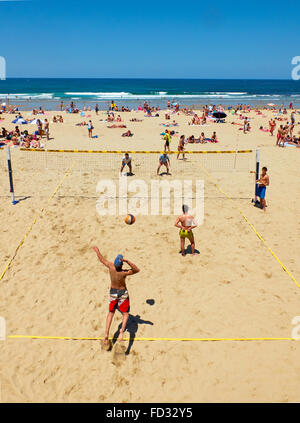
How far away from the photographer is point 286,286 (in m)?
6.79

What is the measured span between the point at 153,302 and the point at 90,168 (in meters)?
10.6

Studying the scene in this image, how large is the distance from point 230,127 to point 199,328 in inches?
1086

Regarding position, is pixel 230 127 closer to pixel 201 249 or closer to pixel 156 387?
pixel 201 249

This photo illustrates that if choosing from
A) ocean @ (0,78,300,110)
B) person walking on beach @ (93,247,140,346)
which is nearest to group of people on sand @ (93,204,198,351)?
person walking on beach @ (93,247,140,346)

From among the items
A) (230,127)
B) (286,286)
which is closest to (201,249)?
(286,286)

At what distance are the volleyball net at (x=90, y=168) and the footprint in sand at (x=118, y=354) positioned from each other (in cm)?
748

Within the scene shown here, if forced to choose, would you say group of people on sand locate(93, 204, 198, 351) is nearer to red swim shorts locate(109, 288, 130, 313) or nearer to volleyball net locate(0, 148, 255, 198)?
red swim shorts locate(109, 288, 130, 313)

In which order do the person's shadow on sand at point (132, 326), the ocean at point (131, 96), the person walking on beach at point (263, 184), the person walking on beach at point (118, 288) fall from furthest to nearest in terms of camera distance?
the ocean at point (131, 96)
the person walking on beach at point (263, 184)
the person's shadow on sand at point (132, 326)
the person walking on beach at point (118, 288)

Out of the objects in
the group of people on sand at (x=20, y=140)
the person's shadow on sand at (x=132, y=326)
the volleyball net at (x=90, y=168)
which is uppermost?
the group of people on sand at (x=20, y=140)

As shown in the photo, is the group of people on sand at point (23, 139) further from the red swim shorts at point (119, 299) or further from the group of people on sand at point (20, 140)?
the red swim shorts at point (119, 299)

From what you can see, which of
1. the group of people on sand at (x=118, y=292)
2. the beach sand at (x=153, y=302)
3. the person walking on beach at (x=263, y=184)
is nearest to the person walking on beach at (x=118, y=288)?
the group of people on sand at (x=118, y=292)

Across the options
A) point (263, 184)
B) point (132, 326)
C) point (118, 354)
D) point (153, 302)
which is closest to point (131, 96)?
point (263, 184)

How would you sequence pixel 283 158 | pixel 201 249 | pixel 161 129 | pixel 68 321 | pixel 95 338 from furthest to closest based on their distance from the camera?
pixel 161 129, pixel 283 158, pixel 201 249, pixel 68 321, pixel 95 338

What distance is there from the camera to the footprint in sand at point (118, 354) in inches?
196
